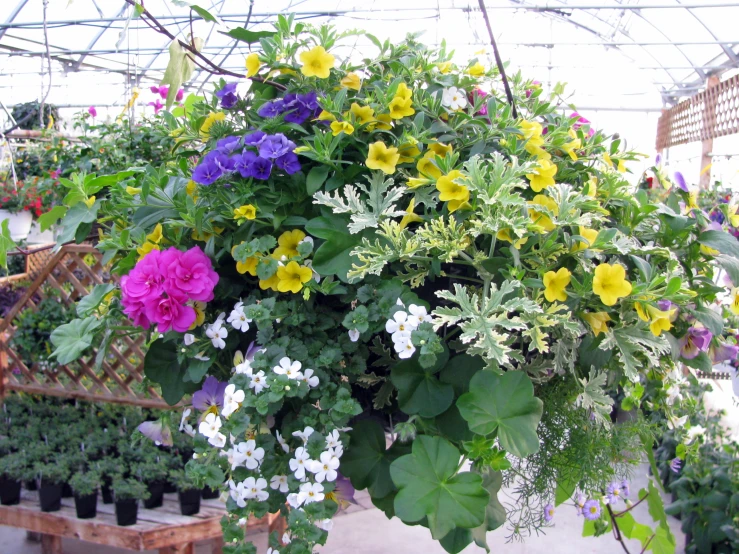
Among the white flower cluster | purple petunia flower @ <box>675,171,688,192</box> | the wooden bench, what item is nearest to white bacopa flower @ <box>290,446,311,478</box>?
the white flower cluster

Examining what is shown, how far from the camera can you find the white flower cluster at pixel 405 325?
59 centimetres

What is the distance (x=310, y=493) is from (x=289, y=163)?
35cm

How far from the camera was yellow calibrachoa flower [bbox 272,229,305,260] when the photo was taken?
0.72 metres

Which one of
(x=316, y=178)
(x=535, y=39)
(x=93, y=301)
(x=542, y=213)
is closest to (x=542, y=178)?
(x=542, y=213)

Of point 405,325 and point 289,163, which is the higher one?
point 289,163

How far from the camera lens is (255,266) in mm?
690

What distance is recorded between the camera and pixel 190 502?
2.10 metres

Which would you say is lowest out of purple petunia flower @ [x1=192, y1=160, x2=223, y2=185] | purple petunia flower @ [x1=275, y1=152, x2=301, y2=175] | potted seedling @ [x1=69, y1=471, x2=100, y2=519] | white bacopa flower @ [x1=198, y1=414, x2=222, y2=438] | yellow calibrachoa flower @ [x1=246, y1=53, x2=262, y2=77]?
potted seedling @ [x1=69, y1=471, x2=100, y2=519]

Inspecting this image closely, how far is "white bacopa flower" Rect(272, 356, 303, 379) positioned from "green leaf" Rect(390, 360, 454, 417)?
0.31 feet

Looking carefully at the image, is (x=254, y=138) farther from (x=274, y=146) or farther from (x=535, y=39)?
(x=535, y=39)

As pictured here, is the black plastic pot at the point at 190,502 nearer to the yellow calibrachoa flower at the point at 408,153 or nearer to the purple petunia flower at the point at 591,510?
the purple petunia flower at the point at 591,510

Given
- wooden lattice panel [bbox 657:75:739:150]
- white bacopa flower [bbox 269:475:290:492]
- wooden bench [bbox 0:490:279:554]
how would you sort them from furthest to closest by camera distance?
wooden lattice panel [bbox 657:75:739:150] < wooden bench [bbox 0:490:279:554] < white bacopa flower [bbox 269:475:290:492]

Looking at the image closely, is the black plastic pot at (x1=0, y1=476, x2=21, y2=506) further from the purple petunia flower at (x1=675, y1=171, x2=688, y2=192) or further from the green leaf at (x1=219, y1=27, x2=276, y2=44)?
the purple petunia flower at (x1=675, y1=171, x2=688, y2=192)

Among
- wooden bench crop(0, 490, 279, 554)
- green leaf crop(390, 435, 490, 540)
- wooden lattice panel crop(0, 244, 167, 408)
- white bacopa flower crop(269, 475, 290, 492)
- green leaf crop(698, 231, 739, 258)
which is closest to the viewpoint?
green leaf crop(390, 435, 490, 540)
